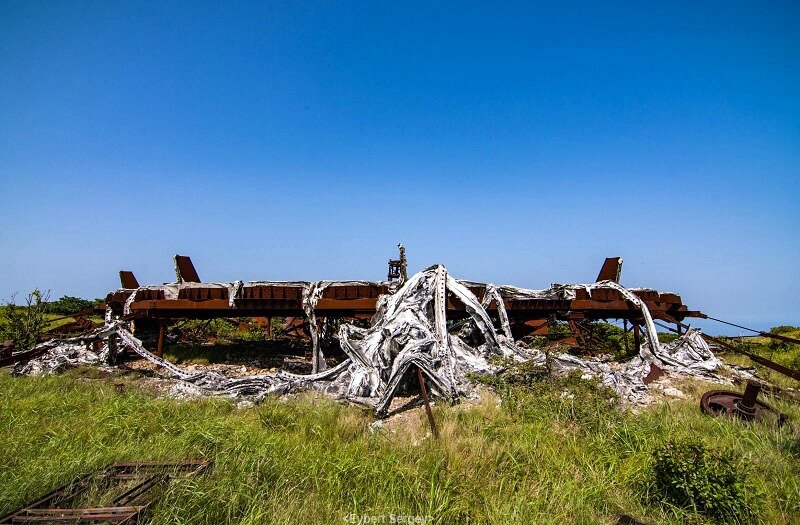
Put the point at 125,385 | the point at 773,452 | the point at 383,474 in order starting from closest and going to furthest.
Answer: the point at 383,474, the point at 773,452, the point at 125,385

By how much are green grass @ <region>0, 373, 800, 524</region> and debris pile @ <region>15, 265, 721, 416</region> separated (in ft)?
2.73

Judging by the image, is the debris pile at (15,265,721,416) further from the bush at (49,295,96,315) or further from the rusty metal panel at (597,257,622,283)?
the bush at (49,295,96,315)

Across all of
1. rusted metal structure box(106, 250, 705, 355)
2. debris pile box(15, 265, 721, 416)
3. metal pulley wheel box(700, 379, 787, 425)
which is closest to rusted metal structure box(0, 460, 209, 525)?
debris pile box(15, 265, 721, 416)

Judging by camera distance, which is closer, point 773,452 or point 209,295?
point 773,452

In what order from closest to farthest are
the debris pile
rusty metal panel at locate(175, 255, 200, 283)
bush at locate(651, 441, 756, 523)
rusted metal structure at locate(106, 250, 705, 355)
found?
bush at locate(651, 441, 756, 523) → the debris pile → rusted metal structure at locate(106, 250, 705, 355) → rusty metal panel at locate(175, 255, 200, 283)

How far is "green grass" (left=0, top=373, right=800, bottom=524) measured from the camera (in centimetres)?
326

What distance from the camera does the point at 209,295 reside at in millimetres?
8961

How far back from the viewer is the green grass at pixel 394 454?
326 centimetres

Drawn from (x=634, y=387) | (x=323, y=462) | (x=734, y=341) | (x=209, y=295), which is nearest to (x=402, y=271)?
(x=209, y=295)

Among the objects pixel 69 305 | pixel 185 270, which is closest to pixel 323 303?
pixel 185 270

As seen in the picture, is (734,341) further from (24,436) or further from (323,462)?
(24,436)

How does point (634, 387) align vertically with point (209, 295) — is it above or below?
below

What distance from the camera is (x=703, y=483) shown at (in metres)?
3.34

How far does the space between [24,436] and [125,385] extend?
2562 mm
